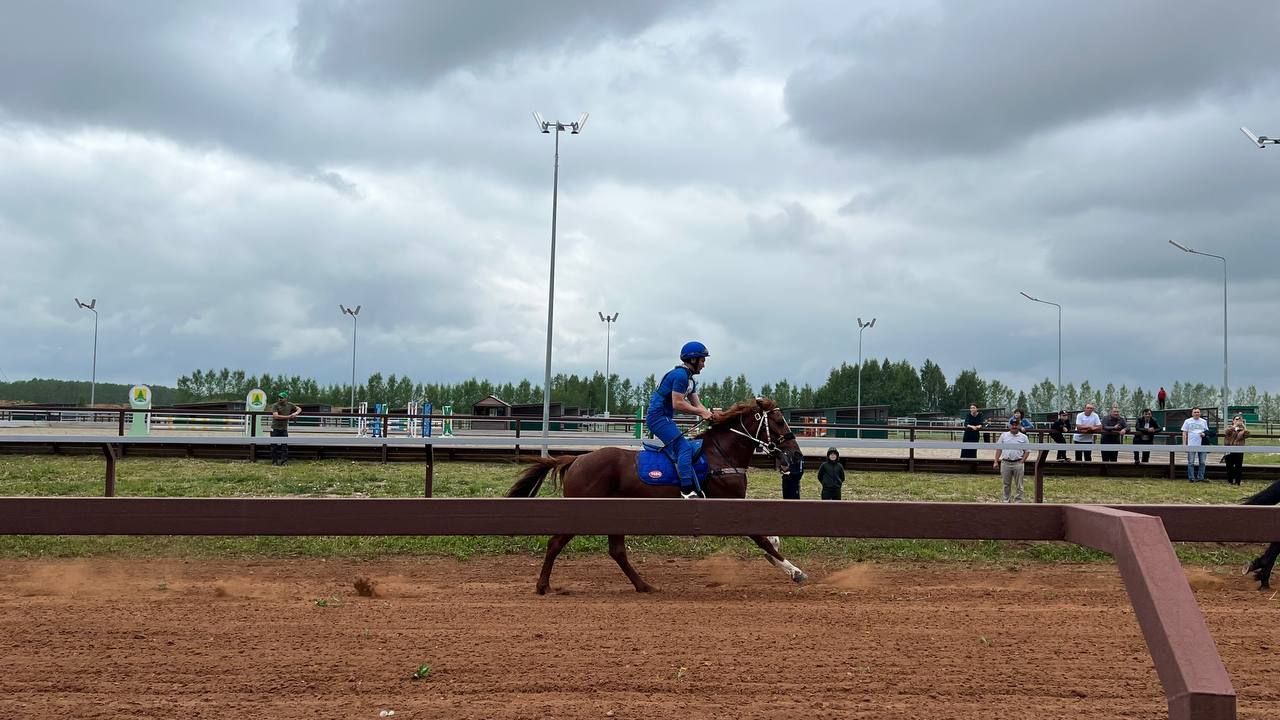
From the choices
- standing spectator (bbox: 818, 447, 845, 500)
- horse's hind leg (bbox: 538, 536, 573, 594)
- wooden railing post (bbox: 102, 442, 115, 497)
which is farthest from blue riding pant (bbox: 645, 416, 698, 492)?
wooden railing post (bbox: 102, 442, 115, 497)

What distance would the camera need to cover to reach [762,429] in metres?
9.38

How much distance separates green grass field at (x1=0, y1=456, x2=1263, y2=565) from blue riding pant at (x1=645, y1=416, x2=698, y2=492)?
1.98 meters

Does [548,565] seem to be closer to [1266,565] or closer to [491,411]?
[1266,565]

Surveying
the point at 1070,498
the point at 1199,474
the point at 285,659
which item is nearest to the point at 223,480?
the point at 285,659

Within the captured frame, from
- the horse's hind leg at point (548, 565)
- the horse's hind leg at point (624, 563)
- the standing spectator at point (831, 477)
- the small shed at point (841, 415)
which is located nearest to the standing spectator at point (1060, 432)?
the standing spectator at point (831, 477)

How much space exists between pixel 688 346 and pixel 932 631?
3693 mm

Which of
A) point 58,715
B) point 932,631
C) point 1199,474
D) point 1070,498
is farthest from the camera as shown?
point 1199,474

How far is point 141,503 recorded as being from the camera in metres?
4.74

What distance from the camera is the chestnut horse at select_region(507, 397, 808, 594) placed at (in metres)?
9.05

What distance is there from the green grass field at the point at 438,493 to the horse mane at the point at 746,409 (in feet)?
6.71

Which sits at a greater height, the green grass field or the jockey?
the jockey

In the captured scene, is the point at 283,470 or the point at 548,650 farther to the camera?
the point at 283,470

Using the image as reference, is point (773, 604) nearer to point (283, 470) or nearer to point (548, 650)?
point (548, 650)

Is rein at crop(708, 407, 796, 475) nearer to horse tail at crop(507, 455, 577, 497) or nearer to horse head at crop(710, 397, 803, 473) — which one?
horse head at crop(710, 397, 803, 473)
